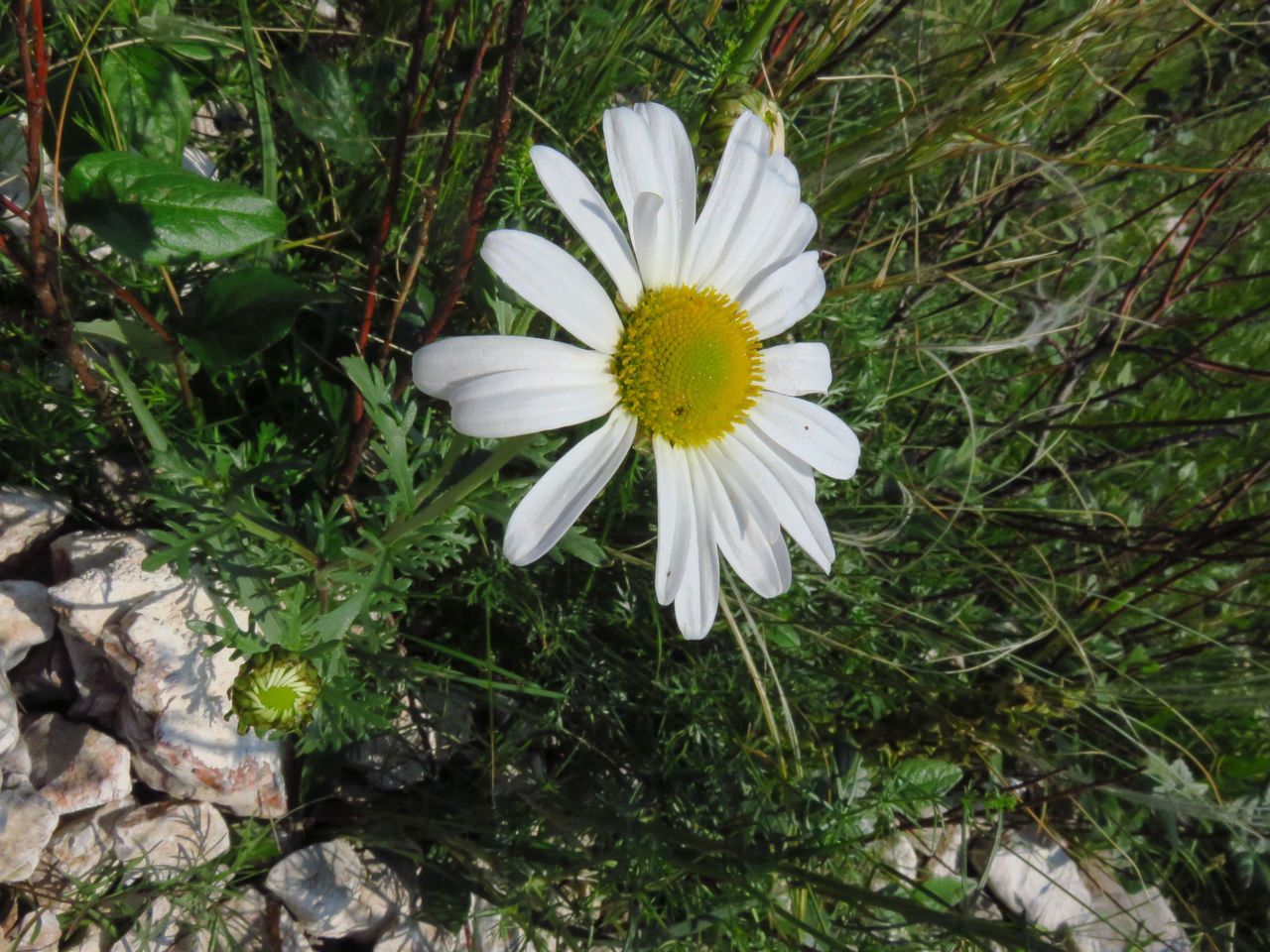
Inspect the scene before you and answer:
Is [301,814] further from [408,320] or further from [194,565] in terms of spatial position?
[408,320]

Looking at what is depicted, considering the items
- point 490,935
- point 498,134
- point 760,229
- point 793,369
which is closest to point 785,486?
point 793,369

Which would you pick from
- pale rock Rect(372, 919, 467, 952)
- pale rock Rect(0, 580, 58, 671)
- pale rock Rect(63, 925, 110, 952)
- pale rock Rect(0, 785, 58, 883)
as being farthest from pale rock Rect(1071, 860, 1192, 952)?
pale rock Rect(0, 580, 58, 671)

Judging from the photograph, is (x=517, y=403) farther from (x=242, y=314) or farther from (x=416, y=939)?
(x=416, y=939)

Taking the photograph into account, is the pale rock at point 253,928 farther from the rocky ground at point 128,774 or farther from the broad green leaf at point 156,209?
the broad green leaf at point 156,209

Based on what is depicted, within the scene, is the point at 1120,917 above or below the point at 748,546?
below

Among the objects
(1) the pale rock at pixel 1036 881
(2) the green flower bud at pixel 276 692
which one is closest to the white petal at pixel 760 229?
(2) the green flower bud at pixel 276 692

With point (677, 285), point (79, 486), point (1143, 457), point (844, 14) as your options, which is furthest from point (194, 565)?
point (1143, 457)
